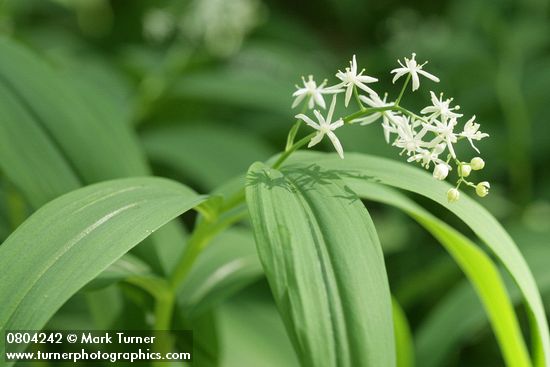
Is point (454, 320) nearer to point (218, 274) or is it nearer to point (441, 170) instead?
point (218, 274)

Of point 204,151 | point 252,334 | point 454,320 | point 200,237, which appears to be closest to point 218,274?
point 200,237

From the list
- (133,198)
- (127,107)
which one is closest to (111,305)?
(133,198)

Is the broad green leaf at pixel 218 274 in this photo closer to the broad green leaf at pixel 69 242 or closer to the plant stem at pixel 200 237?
the plant stem at pixel 200 237

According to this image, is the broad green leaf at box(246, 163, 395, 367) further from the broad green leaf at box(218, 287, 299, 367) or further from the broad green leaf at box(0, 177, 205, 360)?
the broad green leaf at box(218, 287, 299, 367)

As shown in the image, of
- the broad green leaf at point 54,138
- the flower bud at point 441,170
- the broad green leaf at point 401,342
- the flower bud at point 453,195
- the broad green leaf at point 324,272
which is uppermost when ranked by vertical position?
the broad green leaf at point 54,138

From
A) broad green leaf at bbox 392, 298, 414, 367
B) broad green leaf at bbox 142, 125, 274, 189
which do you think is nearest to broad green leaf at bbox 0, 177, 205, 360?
broad green leaf at bbox 392, 298, 414, 367

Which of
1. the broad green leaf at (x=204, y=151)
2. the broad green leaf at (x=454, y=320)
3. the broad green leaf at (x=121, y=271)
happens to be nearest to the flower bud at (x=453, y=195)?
the broad green leaf at (x=121, y=271)
